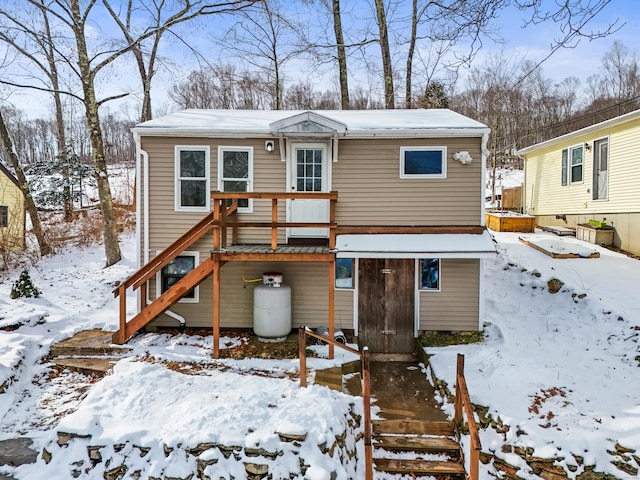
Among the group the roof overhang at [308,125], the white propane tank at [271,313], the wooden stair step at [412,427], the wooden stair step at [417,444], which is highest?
the roof overhang at [308,125]

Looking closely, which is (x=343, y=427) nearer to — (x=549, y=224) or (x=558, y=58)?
(x=558, y=58)

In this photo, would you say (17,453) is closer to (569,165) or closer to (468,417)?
(468,417)

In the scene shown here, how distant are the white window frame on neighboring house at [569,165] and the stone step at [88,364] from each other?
15348 millimetres

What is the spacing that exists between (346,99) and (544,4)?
13.6m

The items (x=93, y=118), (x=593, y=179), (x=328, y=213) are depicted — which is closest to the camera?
(x=328, y=213)

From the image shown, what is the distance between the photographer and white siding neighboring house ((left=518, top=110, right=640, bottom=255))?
11.3m

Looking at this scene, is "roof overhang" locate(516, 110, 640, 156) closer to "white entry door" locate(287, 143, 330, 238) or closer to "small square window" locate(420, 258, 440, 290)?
"small square window" locate(420, 258, 440, 290)

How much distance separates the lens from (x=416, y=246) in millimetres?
7555

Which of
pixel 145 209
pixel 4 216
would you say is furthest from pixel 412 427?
pixel 4 216

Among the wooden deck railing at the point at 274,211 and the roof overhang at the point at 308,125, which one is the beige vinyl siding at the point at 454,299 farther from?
the roof overhang at the point at 308,125

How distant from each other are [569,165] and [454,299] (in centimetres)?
959

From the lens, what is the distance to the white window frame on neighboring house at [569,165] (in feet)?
44.6

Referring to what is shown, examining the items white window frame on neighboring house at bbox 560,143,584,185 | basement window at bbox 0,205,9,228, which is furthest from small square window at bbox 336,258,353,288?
basement window at bbox 0,205,9,228

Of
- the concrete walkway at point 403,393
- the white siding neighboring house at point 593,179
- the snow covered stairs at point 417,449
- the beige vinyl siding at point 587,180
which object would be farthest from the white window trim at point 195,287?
the beige vinyl siding at point 587,180
